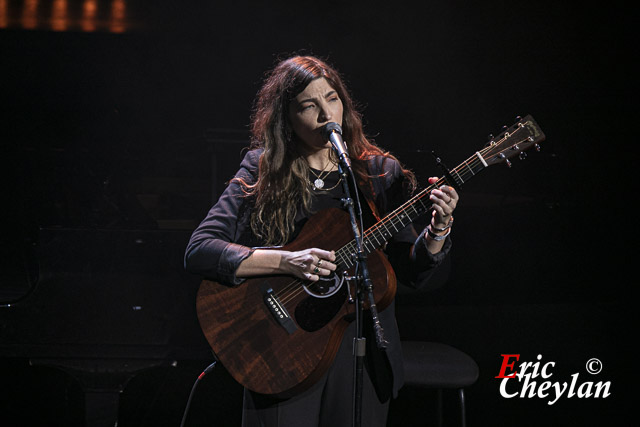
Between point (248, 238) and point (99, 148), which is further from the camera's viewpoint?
point (99, 148)

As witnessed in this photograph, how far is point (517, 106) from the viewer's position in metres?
4.01

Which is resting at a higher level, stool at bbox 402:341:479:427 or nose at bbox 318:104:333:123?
nose at bbox 318:104:333:123

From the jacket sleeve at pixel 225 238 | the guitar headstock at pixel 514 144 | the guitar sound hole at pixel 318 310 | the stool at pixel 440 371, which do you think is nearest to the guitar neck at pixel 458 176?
the guitar headstock at pixel 514 144

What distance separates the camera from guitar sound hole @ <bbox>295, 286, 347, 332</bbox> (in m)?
1.72

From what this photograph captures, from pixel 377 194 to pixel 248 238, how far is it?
507mm

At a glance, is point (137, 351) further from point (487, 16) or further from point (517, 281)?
point (487, 16)

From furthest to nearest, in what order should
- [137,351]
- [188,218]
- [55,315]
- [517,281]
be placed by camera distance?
[188,218]
[517,281]
[55,315]
[137,351]

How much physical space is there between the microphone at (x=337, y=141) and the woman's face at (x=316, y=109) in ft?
0.40

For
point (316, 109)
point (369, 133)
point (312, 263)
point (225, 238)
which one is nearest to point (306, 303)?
point (312, 263)

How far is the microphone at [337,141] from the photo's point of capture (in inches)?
58.6

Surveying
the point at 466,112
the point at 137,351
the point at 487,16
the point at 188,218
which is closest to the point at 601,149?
the point at 466,112

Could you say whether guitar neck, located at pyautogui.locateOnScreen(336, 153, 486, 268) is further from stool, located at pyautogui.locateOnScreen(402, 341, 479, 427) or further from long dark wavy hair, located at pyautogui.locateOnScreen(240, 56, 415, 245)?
stool, located at pyautogui.locateOnScreen(402, 341, 479, 427)

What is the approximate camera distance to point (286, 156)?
1.98 m

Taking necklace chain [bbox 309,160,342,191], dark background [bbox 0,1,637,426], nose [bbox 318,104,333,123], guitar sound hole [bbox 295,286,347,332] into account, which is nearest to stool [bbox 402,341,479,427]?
dark background [bbox 0,1,637,426]
